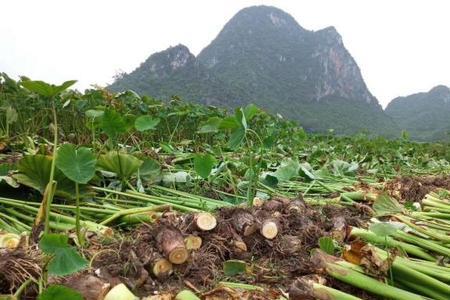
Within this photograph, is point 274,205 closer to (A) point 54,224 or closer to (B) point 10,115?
(A) point 54,224

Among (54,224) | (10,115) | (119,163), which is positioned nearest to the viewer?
(54,224)

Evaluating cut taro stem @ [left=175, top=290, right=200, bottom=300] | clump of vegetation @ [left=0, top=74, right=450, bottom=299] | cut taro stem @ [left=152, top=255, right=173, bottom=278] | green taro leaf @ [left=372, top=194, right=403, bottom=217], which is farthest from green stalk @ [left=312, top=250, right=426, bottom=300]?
cut taro stem @ [left=152, top=255, right=173, bottom=278]

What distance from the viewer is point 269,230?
2.26m

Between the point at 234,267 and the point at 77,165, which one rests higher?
the point at 77,165

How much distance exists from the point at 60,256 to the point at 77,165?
1.81 ft

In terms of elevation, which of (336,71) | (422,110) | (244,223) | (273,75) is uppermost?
(244,223)

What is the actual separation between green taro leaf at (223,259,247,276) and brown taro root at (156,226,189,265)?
0.18 m

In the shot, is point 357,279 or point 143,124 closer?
point 357,279

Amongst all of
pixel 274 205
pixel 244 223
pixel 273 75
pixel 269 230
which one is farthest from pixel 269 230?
pixel 273 75

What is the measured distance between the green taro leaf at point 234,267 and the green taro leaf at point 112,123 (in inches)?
36.0

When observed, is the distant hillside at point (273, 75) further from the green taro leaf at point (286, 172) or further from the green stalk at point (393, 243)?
the green stalk at point (393, 243)

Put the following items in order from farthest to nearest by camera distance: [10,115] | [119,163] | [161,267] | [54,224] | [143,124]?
[10,115]
[143,124]
[119,163]
[54,224]
[161,267]

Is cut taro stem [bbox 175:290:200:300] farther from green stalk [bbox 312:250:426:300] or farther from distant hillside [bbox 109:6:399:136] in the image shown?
distant hillside [bbox 109:6:399:136]

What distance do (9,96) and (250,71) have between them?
57576 millimetres
